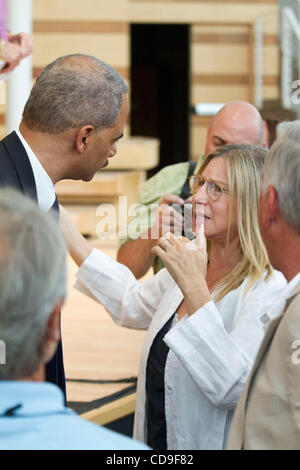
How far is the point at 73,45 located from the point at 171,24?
131 centimetres

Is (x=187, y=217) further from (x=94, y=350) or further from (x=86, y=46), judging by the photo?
(x=86, y=46)

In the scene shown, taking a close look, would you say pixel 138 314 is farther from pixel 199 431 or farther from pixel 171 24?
pixel 171 24

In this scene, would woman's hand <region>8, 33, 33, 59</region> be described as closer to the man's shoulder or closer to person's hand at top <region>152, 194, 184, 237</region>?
person's hand at top <region>152, 194, 184, 237</region>

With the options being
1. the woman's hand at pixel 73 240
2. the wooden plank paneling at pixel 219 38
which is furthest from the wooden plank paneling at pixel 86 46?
the woman's hand at pixel 73 240

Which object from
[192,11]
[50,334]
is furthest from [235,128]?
[192,11]

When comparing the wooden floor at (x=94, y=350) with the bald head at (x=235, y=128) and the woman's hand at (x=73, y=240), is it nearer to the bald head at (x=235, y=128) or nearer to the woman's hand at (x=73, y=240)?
the woman's hand at (x=73, y=240)

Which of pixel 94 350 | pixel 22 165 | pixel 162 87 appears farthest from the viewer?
pixel 162 87

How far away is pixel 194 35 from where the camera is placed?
838cm

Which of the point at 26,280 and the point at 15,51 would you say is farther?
the point at 15,51

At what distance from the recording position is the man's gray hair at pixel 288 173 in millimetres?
1308

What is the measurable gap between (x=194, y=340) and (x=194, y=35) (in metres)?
7.17

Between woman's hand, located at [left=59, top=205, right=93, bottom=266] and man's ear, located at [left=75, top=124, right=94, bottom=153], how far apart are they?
0.32 meters

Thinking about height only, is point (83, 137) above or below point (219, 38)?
above

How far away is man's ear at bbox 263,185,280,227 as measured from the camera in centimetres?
134
